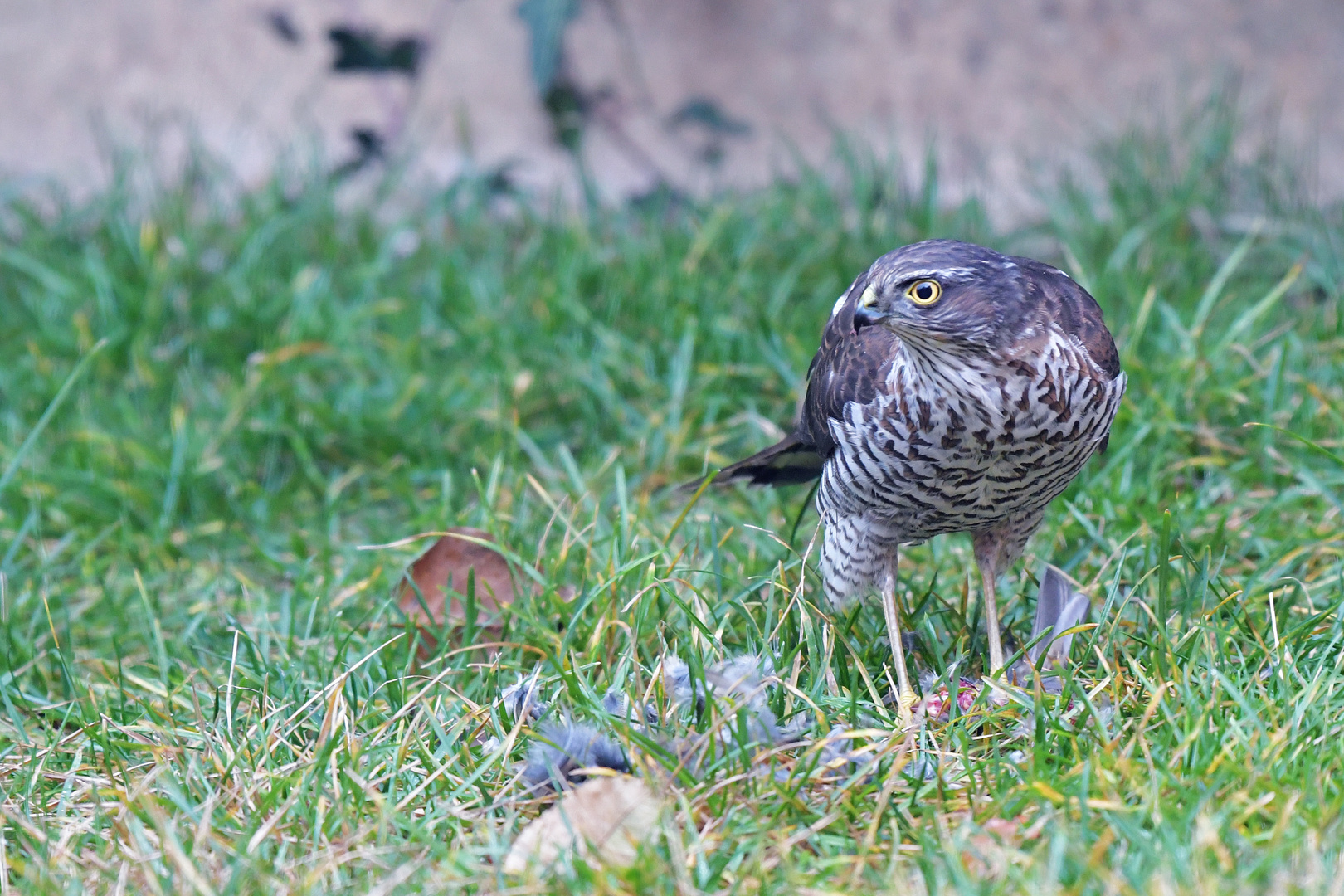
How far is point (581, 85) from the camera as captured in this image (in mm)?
6211

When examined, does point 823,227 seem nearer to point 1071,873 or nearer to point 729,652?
point 729,652

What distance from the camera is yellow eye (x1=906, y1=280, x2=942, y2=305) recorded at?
96.6 inches

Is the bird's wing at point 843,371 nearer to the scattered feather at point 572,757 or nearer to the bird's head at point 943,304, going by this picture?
the bird's head at point 943,304

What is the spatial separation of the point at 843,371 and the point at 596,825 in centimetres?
111

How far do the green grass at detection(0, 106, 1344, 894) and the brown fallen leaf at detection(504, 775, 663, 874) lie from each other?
5 cm

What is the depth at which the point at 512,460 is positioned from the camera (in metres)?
4.15

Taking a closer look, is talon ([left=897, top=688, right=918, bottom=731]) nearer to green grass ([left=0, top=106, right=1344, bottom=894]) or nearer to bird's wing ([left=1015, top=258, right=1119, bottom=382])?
green grass ([left=0, top=106, right=1344, bottom=894])

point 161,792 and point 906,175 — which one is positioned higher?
point 906,175

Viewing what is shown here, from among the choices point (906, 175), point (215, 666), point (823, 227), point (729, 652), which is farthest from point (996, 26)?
point (215, 666)

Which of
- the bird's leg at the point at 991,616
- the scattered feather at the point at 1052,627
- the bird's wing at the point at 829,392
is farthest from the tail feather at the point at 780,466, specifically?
the scattered feather at the point at 1052,627

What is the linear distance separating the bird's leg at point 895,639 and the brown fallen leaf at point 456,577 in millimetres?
955

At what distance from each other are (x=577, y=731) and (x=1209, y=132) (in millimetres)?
4103

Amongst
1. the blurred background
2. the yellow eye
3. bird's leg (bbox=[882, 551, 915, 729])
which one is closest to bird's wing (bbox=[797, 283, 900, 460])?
the yellow eye

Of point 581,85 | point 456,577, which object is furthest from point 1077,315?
point 581,85
